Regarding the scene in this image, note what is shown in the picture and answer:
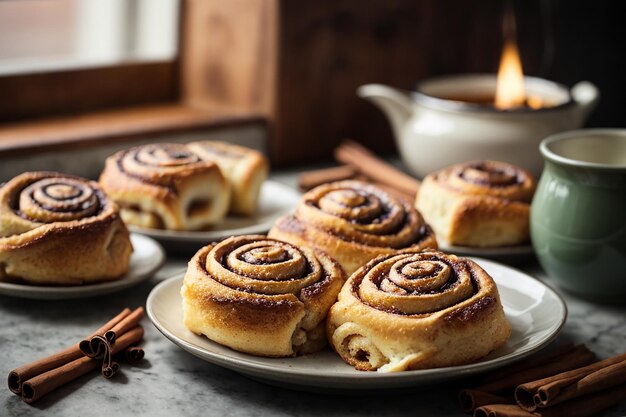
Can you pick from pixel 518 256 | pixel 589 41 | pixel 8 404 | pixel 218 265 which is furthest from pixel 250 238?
pixel 589 41

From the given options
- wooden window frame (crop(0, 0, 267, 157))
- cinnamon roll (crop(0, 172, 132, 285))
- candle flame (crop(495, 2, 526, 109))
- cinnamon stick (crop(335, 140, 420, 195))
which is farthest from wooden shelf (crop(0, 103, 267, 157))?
candle flame (crop(495, 2, 526, 109))

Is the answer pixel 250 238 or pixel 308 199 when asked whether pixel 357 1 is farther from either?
pixel 250 238

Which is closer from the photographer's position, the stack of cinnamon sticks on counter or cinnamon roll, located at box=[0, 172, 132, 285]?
cinnamon roll, located at box=[0, 172, 132, 285]

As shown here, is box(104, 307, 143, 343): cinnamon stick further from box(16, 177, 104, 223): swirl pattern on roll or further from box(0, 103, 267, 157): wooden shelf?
box(0, 103, 267, 157): wooden shelf

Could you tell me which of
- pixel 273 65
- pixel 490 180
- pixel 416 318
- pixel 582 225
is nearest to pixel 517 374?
pixel 416 318

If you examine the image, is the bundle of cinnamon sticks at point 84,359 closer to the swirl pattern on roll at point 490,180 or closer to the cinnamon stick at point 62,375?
the cinnamon stick at point 62,375

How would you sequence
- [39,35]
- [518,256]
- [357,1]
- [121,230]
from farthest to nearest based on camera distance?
1. [39,35]
2. [357,1]
3. [518,256]
4. [121,230]

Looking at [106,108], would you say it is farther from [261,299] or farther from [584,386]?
[584,386]

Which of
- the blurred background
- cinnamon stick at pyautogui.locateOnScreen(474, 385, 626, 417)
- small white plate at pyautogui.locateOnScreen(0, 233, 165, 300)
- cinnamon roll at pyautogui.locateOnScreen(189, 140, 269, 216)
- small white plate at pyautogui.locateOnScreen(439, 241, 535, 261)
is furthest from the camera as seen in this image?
the blurred background
